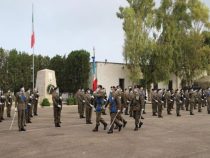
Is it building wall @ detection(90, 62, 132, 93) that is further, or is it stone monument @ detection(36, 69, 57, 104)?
building wall @ detection(90, 62, 132, 93)

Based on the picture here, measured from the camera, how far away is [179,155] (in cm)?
1118

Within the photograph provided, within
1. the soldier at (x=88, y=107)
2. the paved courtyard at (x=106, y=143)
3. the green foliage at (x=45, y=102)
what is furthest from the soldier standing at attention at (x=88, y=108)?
the green foliage at (x=45, y=102)

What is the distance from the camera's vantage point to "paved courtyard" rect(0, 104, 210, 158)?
11523mm

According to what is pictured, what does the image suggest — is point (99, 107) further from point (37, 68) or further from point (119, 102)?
point (37, 68)

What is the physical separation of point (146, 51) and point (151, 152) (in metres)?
37.2

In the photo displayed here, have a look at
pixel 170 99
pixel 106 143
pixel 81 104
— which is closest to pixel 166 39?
pixel 170 99

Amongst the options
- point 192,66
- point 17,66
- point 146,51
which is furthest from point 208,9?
point 17,66

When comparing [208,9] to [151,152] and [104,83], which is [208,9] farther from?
[151,152]

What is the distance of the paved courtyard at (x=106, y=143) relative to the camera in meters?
11.5

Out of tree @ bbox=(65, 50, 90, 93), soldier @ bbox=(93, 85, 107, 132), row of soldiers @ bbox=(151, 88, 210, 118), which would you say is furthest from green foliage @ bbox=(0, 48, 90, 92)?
soldier @ bbox=(93, 85, 107, 132)

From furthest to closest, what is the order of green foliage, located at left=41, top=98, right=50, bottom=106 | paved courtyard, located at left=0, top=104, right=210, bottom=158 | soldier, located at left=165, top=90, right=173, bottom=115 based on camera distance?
green foliage, located at left=41, top=98, right=50, bottom=106 < soldier, located at left=165, top=90, right=173, bottom=115 < paved courtyard, located at left=0, top=104, right=210, bottom=158

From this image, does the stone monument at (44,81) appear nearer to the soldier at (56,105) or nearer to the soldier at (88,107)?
the soldier at (88,107)

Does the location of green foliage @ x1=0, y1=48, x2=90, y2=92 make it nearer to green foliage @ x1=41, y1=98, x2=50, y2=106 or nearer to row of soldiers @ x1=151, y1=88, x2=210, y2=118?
green foliage @ x1=41, y1=98, x2=50, y2=106

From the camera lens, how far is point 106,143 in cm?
1355
